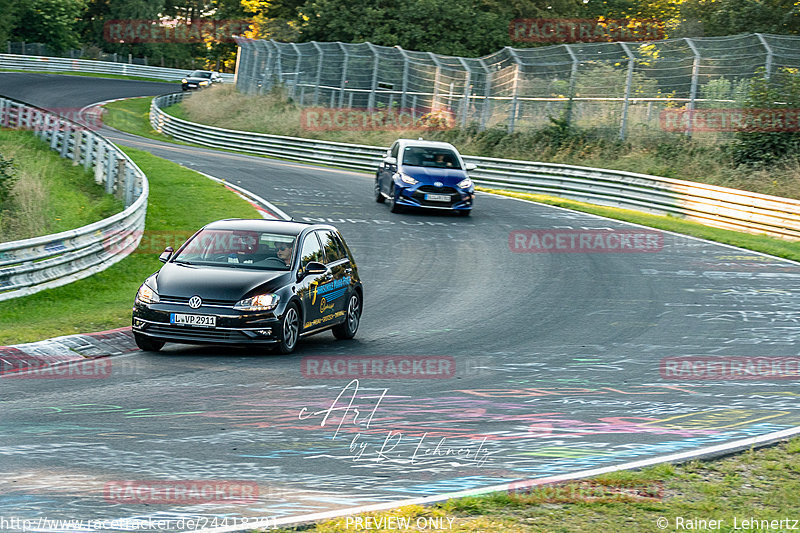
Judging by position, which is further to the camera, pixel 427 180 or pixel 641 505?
pixel 427 180

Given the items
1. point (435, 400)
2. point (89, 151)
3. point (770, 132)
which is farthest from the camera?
point (770, 132)

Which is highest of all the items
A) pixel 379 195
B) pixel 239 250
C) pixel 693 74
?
pixel 693 74

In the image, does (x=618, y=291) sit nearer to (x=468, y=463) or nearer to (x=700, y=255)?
(x=700, y=255)

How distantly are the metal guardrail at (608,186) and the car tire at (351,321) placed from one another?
13.4 m

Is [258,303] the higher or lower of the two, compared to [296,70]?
lower

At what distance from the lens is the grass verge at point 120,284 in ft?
41.5

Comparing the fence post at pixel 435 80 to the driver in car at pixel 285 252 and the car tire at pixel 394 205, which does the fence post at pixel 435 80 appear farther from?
the driver in car at pixel 285 252

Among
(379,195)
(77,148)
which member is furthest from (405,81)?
(77,148)

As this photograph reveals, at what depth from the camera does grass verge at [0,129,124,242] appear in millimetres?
19656

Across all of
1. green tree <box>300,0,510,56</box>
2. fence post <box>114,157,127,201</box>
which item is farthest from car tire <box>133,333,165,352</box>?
green tree <box>300,0,510,56</box>

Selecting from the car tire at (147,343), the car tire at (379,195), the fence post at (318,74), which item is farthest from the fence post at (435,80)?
the car tire at (147,343)

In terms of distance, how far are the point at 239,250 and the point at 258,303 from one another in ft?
4.22

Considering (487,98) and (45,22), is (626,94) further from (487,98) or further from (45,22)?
(45,22)

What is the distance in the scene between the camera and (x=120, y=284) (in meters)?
16.2
